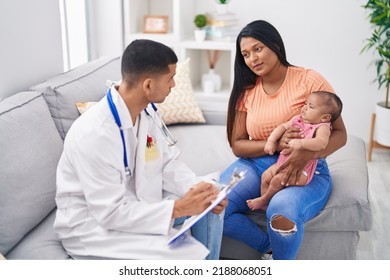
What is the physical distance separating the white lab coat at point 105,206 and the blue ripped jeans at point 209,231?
5.2 inches

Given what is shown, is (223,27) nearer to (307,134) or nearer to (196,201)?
(307,134)

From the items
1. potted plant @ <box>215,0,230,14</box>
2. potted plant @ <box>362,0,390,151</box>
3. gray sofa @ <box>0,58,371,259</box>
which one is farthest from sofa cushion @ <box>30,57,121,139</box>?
potted plant @ <box>362,0,390,151</box>

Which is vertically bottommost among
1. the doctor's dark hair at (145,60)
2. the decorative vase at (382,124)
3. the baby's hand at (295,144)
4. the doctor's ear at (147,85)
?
the decorative vase at (382,124)

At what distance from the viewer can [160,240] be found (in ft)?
4.56

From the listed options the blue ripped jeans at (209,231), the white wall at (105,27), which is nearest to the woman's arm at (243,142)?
the blue ripped jeans at (209,231)

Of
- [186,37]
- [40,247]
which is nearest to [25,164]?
[40,247]

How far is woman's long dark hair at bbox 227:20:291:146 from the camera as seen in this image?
175 centimetres

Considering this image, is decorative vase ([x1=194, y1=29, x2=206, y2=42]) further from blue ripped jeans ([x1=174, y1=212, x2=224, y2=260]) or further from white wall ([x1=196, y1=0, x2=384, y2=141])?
blue ripped jeans ([x1=174, y1=212, x2=224, y2=260])

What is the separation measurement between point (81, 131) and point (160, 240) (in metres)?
0.38

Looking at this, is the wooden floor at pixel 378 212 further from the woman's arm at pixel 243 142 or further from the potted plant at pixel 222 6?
the potted plant at pixel 222 6

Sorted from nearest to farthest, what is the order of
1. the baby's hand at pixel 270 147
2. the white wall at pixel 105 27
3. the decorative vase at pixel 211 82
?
1. the baby's hand at pixel 270 147
2. the white wall at pixel 105 27
3. the decorative vase at pixel 211 82

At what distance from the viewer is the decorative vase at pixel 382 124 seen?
10.4ft

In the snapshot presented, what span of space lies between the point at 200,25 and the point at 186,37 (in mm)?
183
